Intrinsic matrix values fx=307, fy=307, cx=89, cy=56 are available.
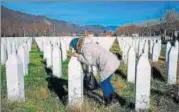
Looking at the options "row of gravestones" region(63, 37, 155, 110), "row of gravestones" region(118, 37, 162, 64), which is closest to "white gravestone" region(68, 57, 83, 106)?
"row of gravestones" region(63, 37, 155, 110)

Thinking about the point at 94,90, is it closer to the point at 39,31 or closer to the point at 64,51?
the point at 64,51

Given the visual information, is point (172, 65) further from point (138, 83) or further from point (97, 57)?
point (97, 57)

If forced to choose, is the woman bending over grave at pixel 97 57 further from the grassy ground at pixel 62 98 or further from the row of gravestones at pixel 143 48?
the row of gravestones at pixel 143 48

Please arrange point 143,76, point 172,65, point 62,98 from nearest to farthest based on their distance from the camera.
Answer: point 143,76
point 62,98
point 172,65

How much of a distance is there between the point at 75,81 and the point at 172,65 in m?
3.34

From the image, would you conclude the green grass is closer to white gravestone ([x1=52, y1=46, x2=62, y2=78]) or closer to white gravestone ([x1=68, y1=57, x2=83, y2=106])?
white gravestone ([x1=68, y1=57, x2=83, y2=106])

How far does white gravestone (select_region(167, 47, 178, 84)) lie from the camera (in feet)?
25.8

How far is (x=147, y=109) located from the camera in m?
5.55

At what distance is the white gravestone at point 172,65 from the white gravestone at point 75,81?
320cm

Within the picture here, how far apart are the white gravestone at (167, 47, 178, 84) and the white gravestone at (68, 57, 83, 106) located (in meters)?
3.20

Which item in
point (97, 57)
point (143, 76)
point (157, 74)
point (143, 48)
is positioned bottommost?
point (157, 74)

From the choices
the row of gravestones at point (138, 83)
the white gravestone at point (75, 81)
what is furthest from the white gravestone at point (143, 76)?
the white gravestone at point (75, 81)

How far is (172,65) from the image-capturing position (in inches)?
312

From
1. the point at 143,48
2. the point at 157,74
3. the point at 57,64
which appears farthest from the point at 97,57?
the point at 143,48
